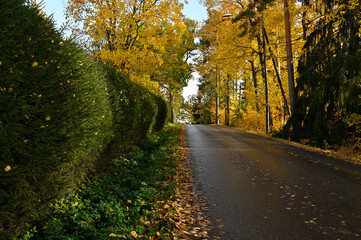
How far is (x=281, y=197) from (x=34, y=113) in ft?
16.1

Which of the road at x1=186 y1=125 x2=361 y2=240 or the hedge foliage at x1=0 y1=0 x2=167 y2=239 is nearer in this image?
the hedge foliage at x1=0 y1=0 x2=167 y2=239

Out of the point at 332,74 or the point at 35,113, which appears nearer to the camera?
the point at 35,113

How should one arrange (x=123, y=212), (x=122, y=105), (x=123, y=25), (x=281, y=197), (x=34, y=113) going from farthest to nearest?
(x=123, y=25), (x=122, y=105), (x=281, y=197), (x=123, y=212), (x=34, y=113)

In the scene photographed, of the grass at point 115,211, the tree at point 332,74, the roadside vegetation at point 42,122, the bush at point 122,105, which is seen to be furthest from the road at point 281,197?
the tree at point 332,74

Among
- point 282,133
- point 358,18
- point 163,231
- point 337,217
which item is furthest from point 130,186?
point 282,133

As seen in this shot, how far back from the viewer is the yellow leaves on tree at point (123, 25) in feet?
36.3

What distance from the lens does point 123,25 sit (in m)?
11.3

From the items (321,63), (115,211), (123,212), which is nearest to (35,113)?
(115,211)

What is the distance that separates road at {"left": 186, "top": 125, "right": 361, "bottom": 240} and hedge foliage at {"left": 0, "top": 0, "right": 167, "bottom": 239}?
8.25 feet

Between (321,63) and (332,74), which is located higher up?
(321,63)

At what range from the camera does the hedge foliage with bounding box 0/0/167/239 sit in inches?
107

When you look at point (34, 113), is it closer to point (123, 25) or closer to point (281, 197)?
point (281, 197)

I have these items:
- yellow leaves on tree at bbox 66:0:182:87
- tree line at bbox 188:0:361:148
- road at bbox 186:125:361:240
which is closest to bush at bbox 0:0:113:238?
road at bbox 186:125:361:240

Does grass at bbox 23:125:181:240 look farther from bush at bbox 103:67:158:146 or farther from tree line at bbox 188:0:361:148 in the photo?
tree line at bbox 188:0:361:148
